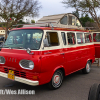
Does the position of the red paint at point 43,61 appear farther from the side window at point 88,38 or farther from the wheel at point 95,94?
the wheel at point 95,94

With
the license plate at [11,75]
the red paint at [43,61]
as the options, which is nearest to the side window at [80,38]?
the red paint at [43,61]

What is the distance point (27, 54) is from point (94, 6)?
1113 cm

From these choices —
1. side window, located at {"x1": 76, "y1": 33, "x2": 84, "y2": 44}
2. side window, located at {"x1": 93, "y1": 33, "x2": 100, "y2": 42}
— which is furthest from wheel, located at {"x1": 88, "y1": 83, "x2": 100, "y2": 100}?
side window, located at {"x1": 93, "y1": 33, "x2": 100, "y2": 42}

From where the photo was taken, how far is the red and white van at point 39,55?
12.5 feet

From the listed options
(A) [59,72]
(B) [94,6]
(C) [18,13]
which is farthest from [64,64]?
(C) [18,13]

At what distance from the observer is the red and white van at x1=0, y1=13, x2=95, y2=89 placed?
380cm

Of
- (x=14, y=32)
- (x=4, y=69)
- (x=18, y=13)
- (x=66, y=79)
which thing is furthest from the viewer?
(x=18, y=13)

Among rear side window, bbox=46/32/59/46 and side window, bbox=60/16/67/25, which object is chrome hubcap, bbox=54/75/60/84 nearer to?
rear side window, bbox=46/32/59/46

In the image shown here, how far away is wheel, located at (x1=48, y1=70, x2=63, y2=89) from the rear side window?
990 millimetres

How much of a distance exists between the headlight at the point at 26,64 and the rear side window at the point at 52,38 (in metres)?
0.91

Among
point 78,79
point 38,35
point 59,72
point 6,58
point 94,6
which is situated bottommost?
point 78,79

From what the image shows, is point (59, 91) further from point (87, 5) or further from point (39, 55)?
point (87, 5)

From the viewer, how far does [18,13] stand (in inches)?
894

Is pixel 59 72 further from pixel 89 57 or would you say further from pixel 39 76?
pixel 89 57
